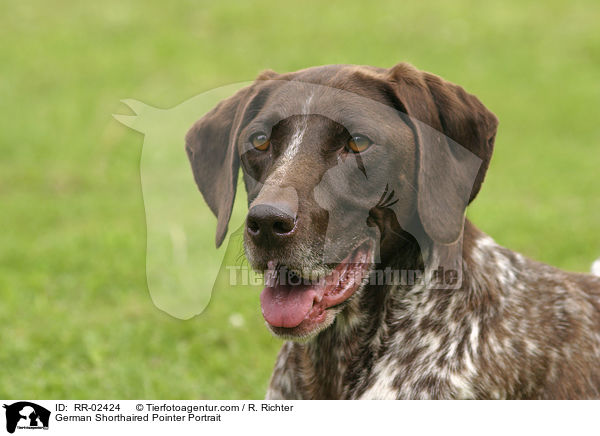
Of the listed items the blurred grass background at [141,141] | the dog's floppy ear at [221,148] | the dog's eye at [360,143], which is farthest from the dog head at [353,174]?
the blurred grass background at [141,141]

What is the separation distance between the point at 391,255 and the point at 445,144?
56 centimetres

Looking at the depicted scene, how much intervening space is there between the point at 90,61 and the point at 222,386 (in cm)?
1041

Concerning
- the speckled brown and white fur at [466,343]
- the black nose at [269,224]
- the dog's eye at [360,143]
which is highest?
the dog's eye at [360,143]

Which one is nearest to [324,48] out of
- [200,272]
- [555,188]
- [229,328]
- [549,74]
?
[549,74]

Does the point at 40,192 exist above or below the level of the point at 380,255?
above

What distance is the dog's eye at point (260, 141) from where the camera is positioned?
3.74 m

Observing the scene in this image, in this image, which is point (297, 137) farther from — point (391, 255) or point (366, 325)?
point (366, 325)

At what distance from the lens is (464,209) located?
3631mm

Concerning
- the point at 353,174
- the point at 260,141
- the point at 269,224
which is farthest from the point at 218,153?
the point at 269,224

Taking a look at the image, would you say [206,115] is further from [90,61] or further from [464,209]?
[90,61]

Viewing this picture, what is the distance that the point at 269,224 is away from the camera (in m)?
3.24

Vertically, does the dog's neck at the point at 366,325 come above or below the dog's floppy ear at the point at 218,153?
below

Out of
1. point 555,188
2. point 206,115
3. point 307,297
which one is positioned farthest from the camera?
point 555,188
